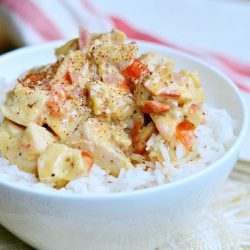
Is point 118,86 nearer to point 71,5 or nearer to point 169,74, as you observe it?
point 169,74

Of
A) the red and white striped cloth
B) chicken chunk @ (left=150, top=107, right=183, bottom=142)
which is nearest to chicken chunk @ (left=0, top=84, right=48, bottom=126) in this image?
chicken chunk @ (left=150, top=107, right=183, bottom=142)

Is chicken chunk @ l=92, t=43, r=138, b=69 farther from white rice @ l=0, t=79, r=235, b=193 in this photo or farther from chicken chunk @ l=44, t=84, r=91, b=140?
white rice @ l=0, t=79, r=235, b=193

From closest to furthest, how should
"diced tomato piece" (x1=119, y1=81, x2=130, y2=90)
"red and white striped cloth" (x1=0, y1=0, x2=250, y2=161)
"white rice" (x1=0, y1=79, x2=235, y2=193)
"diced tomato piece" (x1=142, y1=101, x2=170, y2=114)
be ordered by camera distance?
"white rice" (x1=0, y1=79, x2=235, y2=193) < "diced tomato piece" (x1=142, y1=101, x2=170, y2=114) < "diced tomato piece" (x1=119, y1=81, x2=130, y2=90) < "red and white striped cloth" (x1=0, y1=0, x2=250, y2=161)

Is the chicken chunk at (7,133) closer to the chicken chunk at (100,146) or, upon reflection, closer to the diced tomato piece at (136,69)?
the chicken chunk at (100,146)

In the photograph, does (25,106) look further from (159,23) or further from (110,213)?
(159,23)

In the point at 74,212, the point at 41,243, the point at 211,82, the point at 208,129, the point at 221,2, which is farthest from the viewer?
the point at 221,2

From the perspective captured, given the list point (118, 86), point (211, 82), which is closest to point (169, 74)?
point (118, 86)
